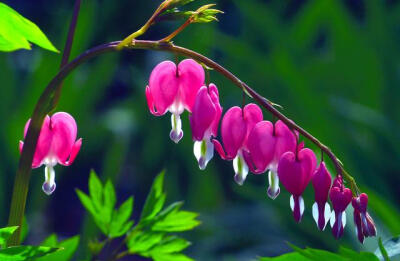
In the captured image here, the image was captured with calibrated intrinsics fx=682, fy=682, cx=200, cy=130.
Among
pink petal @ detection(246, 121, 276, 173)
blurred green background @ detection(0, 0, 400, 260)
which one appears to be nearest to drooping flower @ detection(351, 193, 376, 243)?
pink petal @ detection(246, 121, 276, 173)

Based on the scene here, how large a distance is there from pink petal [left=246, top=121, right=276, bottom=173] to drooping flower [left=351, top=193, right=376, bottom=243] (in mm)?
104

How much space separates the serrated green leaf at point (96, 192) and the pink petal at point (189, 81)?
0.21 meters

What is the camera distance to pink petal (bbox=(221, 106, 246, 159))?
2.37 ft

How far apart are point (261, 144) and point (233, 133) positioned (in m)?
0.03

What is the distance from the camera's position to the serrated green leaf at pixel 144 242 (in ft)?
2.83

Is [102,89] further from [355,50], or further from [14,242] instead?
[14,242]

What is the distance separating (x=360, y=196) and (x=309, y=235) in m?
1.96

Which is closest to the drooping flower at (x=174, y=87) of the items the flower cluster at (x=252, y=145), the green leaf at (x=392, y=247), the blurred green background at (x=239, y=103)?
the flower cluster at (x=252, y=145)

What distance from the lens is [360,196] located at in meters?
0.67

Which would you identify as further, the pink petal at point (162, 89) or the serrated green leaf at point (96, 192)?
the serrated green leaf at point (96, 192)

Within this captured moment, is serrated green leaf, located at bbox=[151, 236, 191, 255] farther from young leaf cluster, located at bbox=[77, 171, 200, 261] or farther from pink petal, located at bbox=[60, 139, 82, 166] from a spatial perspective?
pink petal, located at bbox=[60, 139, 82, 166]

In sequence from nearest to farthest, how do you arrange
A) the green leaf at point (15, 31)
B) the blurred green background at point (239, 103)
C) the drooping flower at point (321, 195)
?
the green leaf at point (15, 31), the drooping flower at point (321, 195), the blurred green background at point (239, 103)

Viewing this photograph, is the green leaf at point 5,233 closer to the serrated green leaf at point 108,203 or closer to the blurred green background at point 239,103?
the serrated green leaf at point 108,203

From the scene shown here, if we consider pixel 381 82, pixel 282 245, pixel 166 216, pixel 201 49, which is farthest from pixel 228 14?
pixel 166 216
